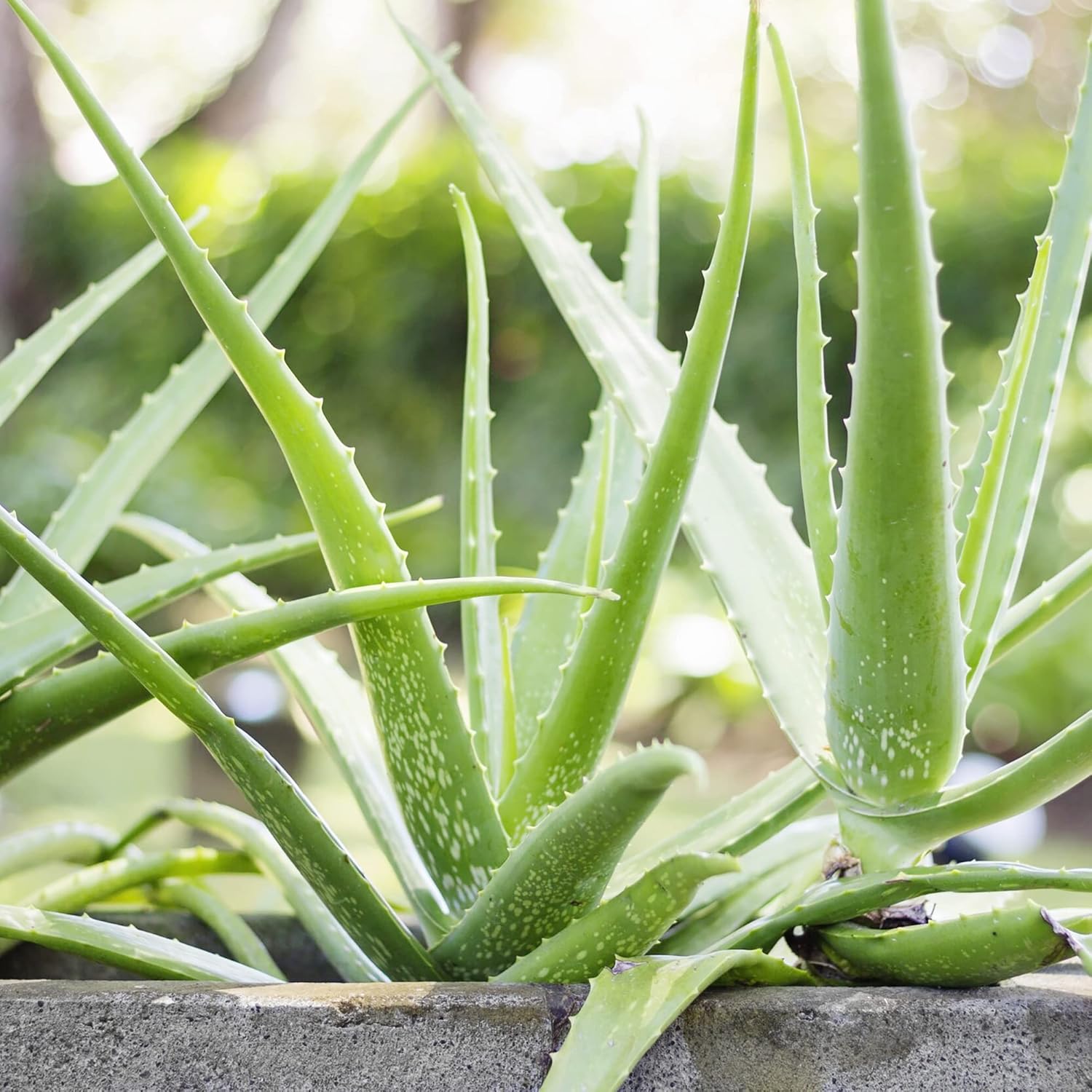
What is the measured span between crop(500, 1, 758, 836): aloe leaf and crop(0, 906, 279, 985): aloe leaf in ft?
0.44

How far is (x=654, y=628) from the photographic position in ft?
9.58

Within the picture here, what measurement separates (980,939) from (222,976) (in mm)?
283

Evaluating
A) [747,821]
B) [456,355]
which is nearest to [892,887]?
[747,821]

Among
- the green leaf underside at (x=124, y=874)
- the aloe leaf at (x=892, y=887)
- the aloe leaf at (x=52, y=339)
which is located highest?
the aloe leaf at (x=52, y=339)

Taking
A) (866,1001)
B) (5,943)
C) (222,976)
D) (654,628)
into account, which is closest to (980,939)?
(866,1001)

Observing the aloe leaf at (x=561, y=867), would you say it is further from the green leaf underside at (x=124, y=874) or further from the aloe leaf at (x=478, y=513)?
the green leaf underside at (x=124, y=874)

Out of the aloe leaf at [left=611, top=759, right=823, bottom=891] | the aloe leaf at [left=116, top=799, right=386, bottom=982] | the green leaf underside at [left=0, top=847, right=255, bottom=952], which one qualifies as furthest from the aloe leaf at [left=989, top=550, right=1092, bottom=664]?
the green leaf underside at [left=0, top=847, right=255, bottom=952]

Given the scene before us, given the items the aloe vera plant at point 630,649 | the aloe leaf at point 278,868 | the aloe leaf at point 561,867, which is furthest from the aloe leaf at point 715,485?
the aloe leaf at point 278,868

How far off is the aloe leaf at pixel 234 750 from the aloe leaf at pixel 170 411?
0.20m

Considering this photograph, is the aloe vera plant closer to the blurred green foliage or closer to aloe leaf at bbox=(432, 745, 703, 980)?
aloe leaf at bbox=(432, 745, 703, 980)

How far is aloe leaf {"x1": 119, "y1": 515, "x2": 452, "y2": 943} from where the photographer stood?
51 centimetres

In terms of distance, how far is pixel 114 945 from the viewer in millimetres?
420

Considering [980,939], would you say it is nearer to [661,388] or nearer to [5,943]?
[661,388]

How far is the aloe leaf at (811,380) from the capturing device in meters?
0.46
